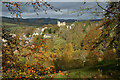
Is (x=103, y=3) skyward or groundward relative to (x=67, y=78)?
skyward

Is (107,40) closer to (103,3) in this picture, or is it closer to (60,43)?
(103,3)

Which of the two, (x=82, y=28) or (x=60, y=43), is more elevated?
(x=82, y=28)

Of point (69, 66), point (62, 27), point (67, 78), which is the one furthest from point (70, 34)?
point (67, 78)

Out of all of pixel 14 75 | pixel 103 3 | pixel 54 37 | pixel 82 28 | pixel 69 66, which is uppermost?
pixel 103 3

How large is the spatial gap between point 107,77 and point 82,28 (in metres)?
6.99

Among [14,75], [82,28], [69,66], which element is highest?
[82,28]

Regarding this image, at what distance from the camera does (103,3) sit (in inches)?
125

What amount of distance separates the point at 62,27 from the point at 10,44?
9.35 m

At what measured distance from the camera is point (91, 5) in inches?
126

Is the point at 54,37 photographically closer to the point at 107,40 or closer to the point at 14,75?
the point at 14,75

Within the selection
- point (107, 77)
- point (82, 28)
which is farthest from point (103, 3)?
point (82, 28)

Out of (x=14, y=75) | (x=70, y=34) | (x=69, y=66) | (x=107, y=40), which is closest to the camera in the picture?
(x=107, y=40)

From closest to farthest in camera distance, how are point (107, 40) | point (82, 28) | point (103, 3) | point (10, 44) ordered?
point (10, 44) → point (103, 3) → point (107, 40) → point (82, 28)

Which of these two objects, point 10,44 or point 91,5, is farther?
point 91,5
